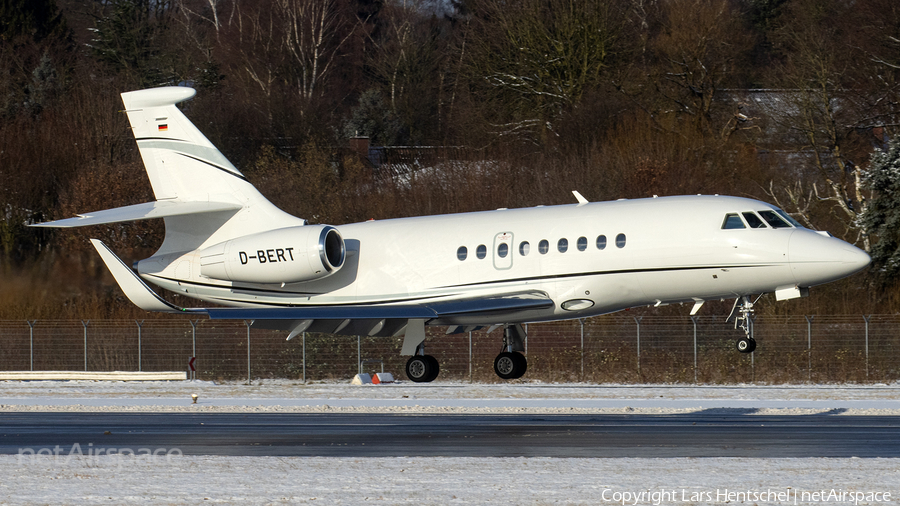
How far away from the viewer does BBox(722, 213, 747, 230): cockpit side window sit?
2405 centimetres

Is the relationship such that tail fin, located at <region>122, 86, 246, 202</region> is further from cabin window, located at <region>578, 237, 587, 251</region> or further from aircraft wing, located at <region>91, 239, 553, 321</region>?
cabin window, located at <region>578, 237, 587, 251</region>

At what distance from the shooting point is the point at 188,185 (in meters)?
29.7

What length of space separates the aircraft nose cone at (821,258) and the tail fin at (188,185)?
1213 centimetres

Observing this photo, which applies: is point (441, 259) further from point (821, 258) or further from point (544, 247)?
point (821, 258)

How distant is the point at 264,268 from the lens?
88.9 ft

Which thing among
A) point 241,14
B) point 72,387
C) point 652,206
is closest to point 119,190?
point 72,387

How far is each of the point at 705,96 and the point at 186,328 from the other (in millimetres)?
26679

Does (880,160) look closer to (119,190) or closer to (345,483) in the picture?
(119,190)

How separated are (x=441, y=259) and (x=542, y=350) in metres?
14.9

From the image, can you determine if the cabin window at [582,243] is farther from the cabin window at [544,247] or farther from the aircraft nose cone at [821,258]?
the aircraft nose cone at [821,258]

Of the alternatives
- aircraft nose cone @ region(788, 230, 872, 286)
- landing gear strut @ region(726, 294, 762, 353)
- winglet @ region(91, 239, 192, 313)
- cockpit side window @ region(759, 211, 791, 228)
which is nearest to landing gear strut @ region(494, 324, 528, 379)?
landing gear strut @ region(726, 294, 762, 353)
